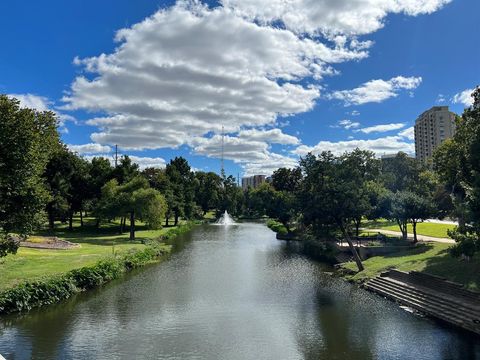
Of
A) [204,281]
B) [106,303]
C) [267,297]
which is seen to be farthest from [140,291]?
[267,297]

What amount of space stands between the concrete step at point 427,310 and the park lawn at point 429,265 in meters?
2.86

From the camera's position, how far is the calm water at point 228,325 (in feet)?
69.8

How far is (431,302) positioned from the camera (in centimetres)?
2872

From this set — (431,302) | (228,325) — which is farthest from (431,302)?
(228,325)

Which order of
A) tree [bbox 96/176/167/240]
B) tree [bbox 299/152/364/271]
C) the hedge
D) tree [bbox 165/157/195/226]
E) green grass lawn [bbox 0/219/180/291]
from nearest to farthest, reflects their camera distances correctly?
the hedge → green grass lawn [bbox 0/219/180/291] → tree [bbox 299/152/364/271] → tree [bbox 96/176/167/240] → tree [bbox 165/157/195/226]

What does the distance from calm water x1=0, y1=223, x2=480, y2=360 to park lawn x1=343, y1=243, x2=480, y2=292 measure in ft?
13.9

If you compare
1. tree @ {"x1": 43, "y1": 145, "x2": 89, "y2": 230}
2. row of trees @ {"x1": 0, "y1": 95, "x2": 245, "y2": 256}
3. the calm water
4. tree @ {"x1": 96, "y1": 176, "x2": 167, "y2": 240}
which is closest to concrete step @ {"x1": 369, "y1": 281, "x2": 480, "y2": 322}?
the calm water

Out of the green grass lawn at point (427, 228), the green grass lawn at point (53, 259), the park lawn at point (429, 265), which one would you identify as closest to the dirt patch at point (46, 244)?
the green grass lawn at point (53, 259)

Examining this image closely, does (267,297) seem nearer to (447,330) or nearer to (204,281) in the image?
(204,281)

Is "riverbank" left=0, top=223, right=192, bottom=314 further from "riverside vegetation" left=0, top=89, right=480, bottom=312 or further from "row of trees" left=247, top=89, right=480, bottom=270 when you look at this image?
"row of trees" left=247, top=89, right=480, bottom=270

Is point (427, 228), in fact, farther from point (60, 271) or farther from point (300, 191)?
point (60, 271)

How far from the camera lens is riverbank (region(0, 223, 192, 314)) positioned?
29.1 m

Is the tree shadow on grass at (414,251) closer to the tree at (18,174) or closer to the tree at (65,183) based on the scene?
the tree at (18,174)

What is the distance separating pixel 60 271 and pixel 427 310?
29085 millimetres
